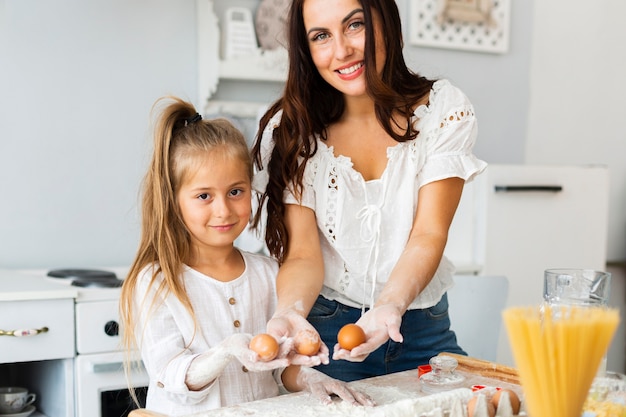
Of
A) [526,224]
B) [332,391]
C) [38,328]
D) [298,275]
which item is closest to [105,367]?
[38,328]

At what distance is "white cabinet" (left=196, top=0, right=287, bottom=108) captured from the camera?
2545mm

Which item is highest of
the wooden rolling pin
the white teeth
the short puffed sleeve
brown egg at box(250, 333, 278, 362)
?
the white teeth

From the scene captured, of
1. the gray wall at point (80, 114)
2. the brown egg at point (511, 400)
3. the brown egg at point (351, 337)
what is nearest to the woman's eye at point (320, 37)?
the brown egg at point (351, 337)

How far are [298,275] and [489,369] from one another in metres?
0.36

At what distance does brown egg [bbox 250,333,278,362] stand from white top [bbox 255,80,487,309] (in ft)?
1.35

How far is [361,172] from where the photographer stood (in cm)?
151

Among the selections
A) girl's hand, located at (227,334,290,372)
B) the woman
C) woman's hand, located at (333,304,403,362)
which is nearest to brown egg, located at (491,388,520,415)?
woman's hand, located at (333,304,403,362)

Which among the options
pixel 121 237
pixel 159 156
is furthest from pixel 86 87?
pixel 159 156

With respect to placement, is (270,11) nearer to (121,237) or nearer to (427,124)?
(121,237)

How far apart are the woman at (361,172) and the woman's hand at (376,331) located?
0.19 metres

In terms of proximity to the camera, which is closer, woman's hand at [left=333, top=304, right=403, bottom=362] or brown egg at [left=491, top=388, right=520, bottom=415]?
brown egg at [left=491, top=388, right=520, bottom=415]

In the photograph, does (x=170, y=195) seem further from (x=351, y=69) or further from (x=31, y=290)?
(x=31, y=290)

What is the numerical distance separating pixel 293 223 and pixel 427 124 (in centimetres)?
31

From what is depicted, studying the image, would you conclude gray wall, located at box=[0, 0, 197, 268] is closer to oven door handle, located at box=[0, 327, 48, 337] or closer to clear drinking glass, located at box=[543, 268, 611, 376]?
oven door handle, located at box=[0, 327, 48, 337]
